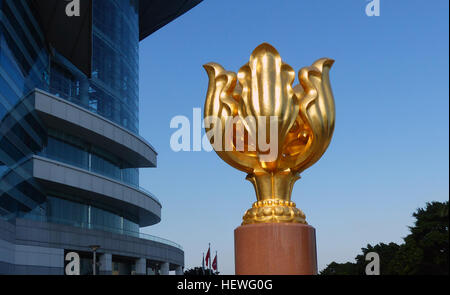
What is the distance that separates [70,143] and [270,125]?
30.7 m

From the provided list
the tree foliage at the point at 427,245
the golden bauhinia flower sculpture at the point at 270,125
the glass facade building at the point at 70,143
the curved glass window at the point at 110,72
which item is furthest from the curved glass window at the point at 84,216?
the golden bauhinia flower sculpture at the point at 270,125

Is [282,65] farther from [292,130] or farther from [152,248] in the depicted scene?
[152,248]

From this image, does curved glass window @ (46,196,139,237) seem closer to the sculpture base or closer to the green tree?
the green tree

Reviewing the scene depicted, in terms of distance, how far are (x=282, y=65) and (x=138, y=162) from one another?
1443 inches

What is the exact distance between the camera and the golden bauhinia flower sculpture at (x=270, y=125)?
7.49 m

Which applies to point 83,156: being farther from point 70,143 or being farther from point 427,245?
point 427,245

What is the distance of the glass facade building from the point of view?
30.3 m

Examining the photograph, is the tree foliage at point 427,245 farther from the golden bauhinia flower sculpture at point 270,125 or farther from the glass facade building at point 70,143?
the golden bauhinia flower sculpture at point 270,125

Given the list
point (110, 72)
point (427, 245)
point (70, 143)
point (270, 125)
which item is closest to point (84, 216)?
point (70, 143)

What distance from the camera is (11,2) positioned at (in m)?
31.1

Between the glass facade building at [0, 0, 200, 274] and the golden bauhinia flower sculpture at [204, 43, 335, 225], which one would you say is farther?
the glass facade building at [0, 0, 200, 274]

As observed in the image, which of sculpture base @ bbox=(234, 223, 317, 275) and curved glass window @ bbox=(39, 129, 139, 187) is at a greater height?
curved glass window @ bbox=(39, 129, 139, 187)

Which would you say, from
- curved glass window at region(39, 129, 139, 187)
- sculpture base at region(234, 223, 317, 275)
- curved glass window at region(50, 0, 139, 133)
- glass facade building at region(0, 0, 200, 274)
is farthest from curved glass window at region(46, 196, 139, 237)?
sculpture base at region(234, 223, 317, 275)

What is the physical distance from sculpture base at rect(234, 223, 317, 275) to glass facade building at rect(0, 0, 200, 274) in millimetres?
23103
